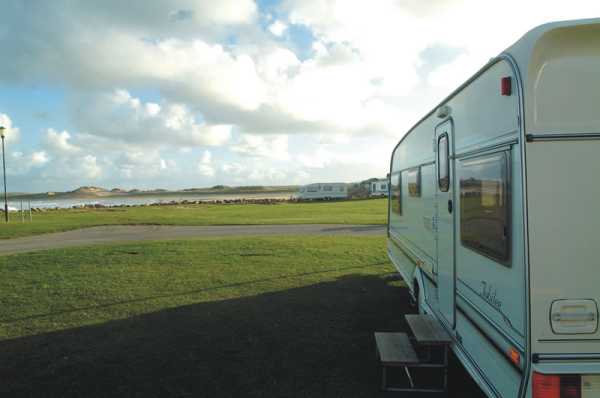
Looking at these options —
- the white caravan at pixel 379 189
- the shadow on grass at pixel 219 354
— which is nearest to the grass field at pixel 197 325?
the shadow on grass at pixel 219 354

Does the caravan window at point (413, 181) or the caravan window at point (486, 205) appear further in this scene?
the caravan window at point (413, 181)

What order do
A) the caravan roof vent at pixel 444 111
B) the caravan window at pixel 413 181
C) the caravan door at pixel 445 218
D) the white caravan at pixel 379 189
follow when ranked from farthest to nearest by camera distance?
the white caravan at pixel 379 189 < the caravan window at pixel 413 181 < the caravan roof vent at pixel 444 111 < the caravan door at pixel 445 218

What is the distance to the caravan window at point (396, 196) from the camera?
7.75m

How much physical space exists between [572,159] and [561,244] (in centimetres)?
56

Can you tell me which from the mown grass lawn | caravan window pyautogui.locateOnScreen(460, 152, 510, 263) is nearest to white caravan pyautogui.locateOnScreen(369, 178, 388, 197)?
the mown grass lawn

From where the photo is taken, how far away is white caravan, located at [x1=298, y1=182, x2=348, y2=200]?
2566 inches

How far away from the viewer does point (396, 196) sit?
8336mm

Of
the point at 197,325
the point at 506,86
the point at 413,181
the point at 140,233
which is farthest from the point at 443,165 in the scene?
the point at 140,233

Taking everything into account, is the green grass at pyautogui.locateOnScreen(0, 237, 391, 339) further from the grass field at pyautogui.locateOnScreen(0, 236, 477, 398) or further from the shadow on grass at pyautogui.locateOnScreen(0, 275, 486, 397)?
the shadow on grass at pyautogui.locateOnScreen(0, 275, 486, 397)

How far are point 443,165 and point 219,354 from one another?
3.88 meters

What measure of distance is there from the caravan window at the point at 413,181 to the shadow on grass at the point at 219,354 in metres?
2.20

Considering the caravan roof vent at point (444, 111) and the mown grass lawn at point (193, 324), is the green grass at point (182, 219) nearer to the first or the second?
the mown grass lawn at point (193, 324)

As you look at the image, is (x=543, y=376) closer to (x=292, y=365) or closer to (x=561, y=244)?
(x=561, y=244)

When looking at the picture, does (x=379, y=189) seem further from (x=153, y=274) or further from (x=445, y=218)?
(x=445, y=218)
